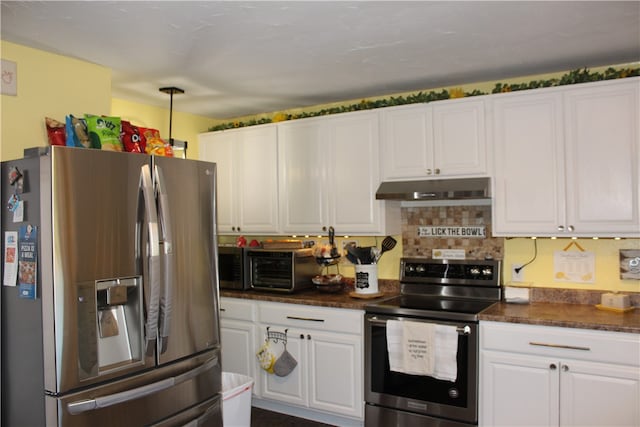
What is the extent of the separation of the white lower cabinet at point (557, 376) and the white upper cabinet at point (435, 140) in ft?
3.47

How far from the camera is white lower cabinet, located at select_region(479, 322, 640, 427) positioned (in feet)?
8.45

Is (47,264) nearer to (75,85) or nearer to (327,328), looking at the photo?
(75,85)

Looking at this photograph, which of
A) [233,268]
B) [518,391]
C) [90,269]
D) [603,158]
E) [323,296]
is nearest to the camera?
[90,269]

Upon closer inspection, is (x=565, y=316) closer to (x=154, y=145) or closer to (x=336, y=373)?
(x=336, y=373)

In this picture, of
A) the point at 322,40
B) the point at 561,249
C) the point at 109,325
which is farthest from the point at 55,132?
the point at 561,249

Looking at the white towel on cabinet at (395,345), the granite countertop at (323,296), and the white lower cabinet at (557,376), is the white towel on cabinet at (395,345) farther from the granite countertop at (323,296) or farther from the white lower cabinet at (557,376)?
the white lower cabinet at (557,376)

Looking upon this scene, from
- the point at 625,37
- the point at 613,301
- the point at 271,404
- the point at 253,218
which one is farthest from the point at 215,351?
the point at 625,37

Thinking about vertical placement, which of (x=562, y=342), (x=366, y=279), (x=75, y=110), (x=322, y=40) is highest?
(x=322, y=40)

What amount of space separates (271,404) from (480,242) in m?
1.91

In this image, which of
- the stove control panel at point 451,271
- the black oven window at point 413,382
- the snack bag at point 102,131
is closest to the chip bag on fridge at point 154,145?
the snack bag at point 102,131

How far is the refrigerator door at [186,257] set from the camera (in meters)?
2.30

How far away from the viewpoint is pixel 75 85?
3021 millimetres

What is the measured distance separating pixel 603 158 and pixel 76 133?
9.20ft

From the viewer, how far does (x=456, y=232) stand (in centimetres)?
363
